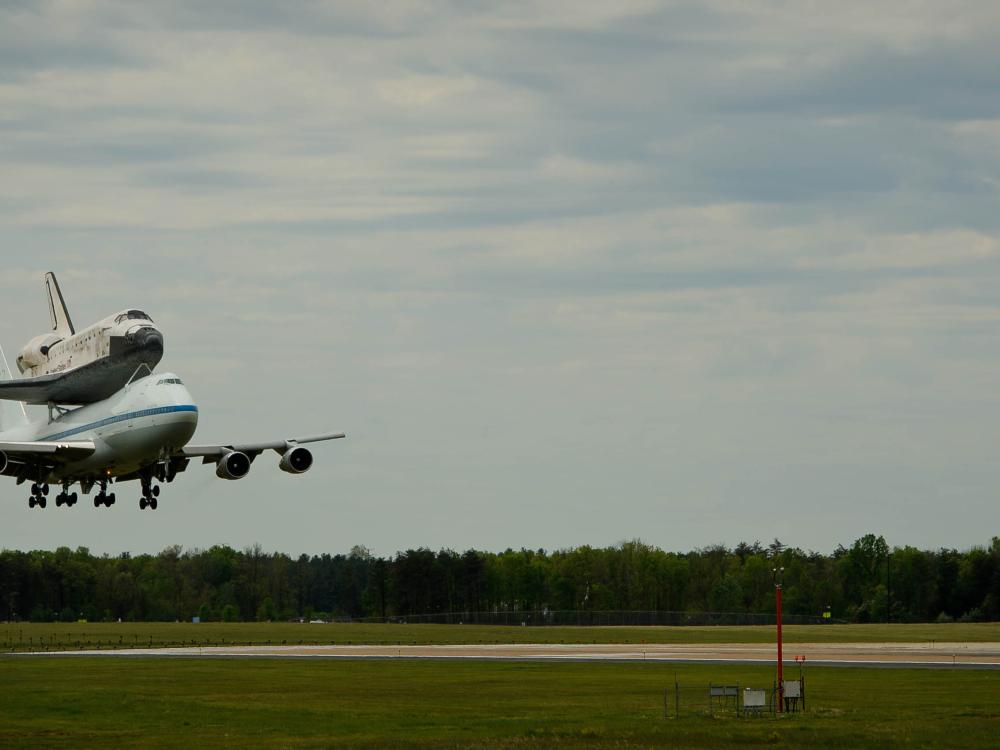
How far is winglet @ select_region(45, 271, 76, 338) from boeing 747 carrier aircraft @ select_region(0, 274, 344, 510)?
9.40m

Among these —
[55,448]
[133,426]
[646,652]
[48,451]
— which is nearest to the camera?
[133,426]

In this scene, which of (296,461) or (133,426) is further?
(296,461)

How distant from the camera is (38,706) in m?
76.2

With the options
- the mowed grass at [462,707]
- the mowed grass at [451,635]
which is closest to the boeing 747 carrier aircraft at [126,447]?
the mowed grass at [462,707]

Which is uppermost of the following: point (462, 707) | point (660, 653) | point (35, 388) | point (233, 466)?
point (35, 388)

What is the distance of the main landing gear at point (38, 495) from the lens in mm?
95562

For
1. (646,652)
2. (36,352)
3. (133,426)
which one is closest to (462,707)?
(133,426)

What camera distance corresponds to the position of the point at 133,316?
286 feet

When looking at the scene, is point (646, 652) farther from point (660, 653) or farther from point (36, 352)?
point (36, 352)

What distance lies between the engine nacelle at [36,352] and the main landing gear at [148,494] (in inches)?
482

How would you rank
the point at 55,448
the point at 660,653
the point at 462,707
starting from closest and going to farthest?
the point at 462,707 < the point at 55,448 < the point at 660,653

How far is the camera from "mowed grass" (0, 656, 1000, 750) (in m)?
61.6

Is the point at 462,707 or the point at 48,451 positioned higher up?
the point at 48,451

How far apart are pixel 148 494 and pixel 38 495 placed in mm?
9048
